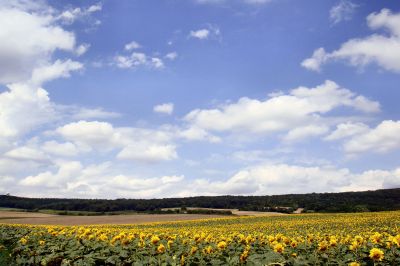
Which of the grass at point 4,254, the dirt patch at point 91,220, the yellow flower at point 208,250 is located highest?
the yellow flower at point 208,250

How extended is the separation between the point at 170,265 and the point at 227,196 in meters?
118

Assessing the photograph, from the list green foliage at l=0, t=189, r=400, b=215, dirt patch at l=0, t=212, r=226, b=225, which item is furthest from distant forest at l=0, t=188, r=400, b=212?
dirt patch at l=0, t=212, r=226, b=225

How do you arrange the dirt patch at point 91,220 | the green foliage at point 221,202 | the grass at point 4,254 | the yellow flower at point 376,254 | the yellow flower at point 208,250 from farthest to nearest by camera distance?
1. the green foliage at point 221,202
2. the dirt patch at point 91,220
3. the grass at point 4,254
4. the yellow flower at point 208,250
5. the yellow flower at point 376,254

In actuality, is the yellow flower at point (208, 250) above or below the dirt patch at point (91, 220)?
above

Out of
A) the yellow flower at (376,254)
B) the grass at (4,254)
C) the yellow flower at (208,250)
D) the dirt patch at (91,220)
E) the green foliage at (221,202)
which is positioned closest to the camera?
the yellow flower at (376,254)

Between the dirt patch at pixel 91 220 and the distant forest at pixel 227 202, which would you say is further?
the distant forest at pixel 227 202

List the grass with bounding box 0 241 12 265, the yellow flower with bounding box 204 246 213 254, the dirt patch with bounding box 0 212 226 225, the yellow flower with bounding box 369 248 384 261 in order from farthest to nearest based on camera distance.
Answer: the dirt patch with bounding box 0 212 226 225 < the grass with bounding box 0 241 12 265 < the yellow flower with bounding box 204 246 213 254 < the yellow flower with bounding box 369 248 384 261

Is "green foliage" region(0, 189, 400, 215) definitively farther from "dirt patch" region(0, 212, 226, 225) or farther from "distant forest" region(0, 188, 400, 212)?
"dirt patch" region(0, 212, 226, 225)

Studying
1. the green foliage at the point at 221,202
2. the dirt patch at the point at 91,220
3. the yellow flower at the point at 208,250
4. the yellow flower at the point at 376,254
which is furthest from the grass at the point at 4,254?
the green foliage at the point at 221,202

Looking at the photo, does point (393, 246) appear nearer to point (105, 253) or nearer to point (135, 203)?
point (105, 253)

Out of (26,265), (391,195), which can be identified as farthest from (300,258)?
(391,195)

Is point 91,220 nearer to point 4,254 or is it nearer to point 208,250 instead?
point 4,254

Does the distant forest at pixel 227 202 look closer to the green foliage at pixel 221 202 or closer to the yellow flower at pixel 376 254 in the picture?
the green foliage at pixel 221 202

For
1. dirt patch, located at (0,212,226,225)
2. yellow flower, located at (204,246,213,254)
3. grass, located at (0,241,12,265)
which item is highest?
yellow flower, located at (204,246,213,254)
